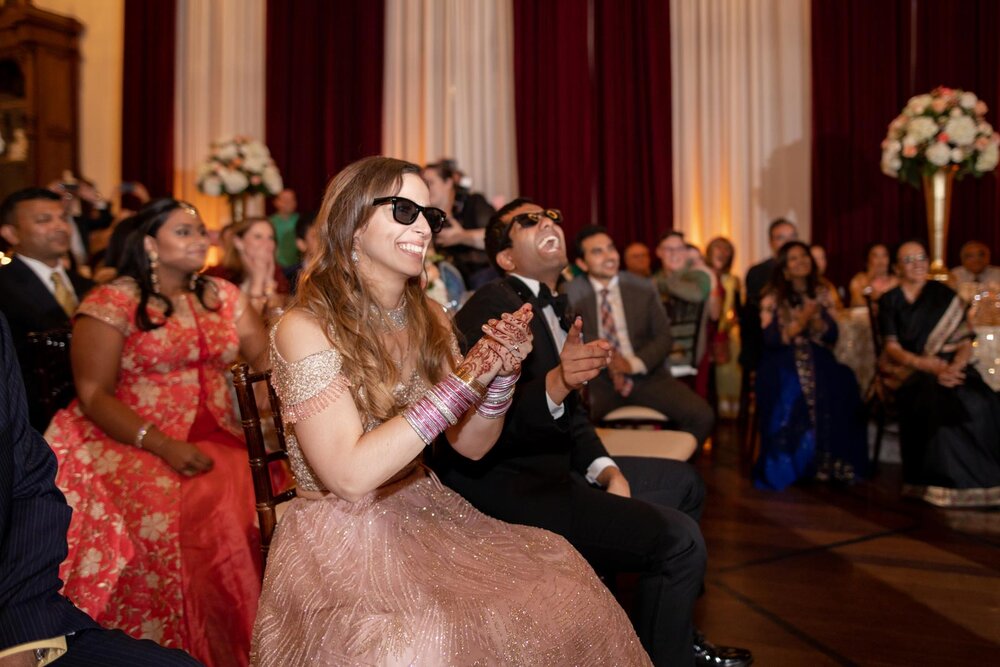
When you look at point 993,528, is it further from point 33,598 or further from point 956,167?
point 33,598

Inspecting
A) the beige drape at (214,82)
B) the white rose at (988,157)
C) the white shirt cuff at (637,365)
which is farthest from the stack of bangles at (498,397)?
the beige drape at (214,82)

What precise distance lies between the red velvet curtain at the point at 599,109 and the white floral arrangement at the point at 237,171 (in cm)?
248

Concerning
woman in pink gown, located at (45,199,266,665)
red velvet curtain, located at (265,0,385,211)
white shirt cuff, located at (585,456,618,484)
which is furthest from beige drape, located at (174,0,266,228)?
white shirt cuff, located at (585,456,618,484)

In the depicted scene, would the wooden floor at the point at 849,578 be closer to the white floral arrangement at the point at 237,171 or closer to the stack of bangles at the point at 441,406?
the stack of bangles at the point at 441,406

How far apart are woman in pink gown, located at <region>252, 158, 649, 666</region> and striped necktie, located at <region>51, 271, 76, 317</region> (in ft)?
9.29

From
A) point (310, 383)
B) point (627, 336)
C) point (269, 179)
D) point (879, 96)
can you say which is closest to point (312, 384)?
point (310, 383)

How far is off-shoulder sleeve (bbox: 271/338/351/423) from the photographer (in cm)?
177

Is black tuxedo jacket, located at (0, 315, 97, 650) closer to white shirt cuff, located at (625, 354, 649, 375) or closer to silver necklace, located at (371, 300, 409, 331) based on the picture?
silver necklace, located at (371, 300, 409, 331)

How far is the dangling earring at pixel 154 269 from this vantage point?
3082mm

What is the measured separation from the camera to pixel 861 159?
7.58 metres

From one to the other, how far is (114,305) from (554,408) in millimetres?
1531

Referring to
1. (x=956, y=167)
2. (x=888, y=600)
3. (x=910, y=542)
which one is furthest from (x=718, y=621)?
(x=956, y=167)

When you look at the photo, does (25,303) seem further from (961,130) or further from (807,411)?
(961,130)

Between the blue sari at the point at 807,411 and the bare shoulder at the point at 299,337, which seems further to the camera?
the blue sari at the point at 807,411
